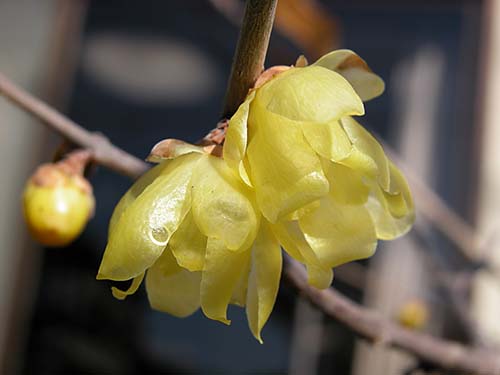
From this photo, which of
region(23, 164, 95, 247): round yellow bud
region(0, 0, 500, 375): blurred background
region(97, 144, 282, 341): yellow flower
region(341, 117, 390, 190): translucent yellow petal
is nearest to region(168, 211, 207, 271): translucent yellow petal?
region(97, 144, 282, 341): yellow flower

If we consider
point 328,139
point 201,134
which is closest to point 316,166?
point 328,139

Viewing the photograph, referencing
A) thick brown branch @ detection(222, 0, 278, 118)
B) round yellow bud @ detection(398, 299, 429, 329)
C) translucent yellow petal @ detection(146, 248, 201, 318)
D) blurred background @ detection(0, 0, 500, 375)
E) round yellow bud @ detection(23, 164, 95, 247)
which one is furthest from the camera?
blurred background @ detection(0, 0, 500, 375)

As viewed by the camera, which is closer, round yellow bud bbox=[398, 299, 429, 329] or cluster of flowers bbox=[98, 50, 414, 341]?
cluster of flowers bbox=[98, 50, 414, 341]

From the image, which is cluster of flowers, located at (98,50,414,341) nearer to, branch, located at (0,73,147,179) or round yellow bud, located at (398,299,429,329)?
branch, located at (0,73,147,179)

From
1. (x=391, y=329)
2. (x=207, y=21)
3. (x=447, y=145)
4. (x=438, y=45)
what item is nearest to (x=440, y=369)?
(x=391, y=329)

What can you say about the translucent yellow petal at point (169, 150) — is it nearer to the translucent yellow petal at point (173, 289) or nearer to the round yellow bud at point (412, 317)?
the translucent yellow petal at point (173, 289)

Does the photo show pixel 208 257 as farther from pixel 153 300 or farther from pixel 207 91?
pixel 207 91

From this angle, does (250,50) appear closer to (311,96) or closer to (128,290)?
(311,96)

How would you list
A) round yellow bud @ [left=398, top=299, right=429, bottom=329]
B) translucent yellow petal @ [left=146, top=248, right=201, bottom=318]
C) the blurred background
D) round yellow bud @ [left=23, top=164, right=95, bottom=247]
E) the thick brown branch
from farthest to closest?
1. the blurred background
2. round yellow bud @ [left=398, top=299, right=429, bottom=329]
3. round yellow bud @ [left=23, top=164, right=95, bottom=247]
4. translucent yellow petal @ [left=146, top=248, right=201, bottom=318]
5. the thick brown branch
